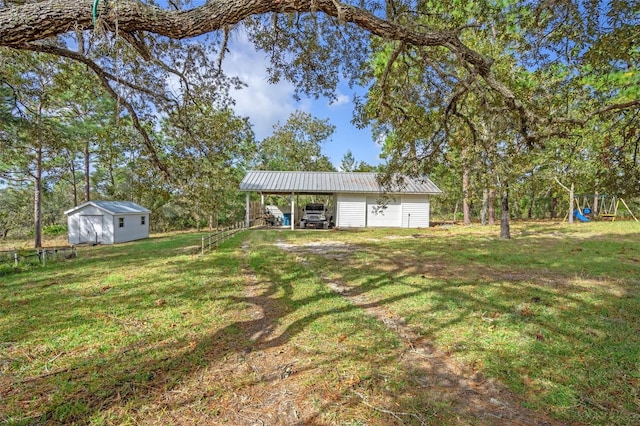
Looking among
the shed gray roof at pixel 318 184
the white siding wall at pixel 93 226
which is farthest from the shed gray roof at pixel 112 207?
the shed gray roof at pixel 318 184

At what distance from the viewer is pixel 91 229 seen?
1741 cm

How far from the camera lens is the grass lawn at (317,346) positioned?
7.44ft

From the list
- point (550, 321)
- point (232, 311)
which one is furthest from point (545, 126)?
point (232, 311)

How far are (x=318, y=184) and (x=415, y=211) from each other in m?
7.20

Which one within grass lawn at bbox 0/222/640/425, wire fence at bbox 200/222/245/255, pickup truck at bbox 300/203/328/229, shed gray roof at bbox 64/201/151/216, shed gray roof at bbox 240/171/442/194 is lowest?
grass lawn at bbox 0/222/640/425

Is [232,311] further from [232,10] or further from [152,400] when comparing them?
[232,10]

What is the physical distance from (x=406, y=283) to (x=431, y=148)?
121 inches

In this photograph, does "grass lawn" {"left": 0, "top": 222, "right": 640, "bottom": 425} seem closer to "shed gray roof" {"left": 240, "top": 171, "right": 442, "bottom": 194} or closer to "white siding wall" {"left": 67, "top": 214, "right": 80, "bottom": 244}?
"shed gray roof" {"left": 240, "top": 171, "right": 442, "bottom": 194}

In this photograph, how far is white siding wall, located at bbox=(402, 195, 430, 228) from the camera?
817 inches

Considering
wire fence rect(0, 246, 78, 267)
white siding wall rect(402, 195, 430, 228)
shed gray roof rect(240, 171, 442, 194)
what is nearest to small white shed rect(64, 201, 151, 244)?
wire fence rect(0, 246, 78, 267)

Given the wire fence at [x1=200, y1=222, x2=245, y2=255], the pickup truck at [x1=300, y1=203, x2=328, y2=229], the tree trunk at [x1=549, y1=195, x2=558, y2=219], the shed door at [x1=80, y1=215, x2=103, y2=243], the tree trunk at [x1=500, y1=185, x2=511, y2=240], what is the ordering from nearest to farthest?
the wire fence at [x1=200, y1=222, x2=245, y2=255]
the tree trunk at [x1=500, y1=185, x2=511, y2=240]
the shed door at [x1=80, y1=215, x2=103, y2=243]
the pickup truck at [x1=300, y1=203, x2=328, y2=229]
the tree trunk at [x1=549, y1=195, x2=558, y2=219]

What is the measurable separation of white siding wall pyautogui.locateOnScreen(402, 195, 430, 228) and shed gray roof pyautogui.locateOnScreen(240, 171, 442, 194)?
31.8 inches

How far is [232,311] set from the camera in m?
4.48

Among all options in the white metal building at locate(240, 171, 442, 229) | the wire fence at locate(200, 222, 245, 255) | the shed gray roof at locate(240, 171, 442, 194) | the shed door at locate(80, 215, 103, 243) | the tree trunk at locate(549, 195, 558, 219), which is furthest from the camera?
the tree trunk at locate(549, 195, 558, 219)
